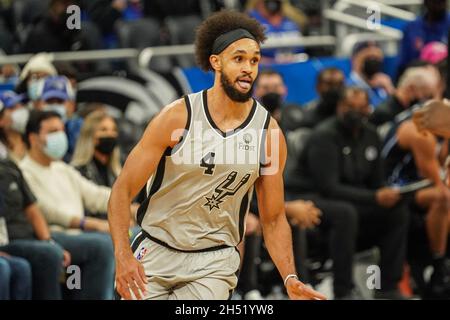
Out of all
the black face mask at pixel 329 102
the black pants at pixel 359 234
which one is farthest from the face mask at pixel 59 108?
the black face mask at pixel 329 102

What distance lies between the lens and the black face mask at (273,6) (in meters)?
12.4

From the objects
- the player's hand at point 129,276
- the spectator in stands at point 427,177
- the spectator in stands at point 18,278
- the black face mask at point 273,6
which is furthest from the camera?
the black face mask at point 273,6

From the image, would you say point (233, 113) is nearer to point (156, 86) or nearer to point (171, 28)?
point (156, 86)

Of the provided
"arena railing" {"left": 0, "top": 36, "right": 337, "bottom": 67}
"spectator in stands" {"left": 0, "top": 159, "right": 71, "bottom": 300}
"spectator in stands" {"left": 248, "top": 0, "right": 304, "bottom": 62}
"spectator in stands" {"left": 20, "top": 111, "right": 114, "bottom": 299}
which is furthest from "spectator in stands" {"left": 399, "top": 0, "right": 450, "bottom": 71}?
"spectator in stands" {"left": 0, "top": 159, "right": 71, "bottom": 300}

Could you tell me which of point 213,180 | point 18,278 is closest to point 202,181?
point 213,180

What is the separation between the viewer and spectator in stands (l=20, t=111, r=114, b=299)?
904 centimetres

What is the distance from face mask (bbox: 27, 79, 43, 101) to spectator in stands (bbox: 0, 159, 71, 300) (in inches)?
58.9

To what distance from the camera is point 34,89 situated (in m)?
10.3

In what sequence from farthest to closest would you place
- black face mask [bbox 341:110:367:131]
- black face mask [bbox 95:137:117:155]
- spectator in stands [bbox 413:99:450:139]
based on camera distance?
black face mask [bbox 341:110:367:131], black face mask [bbox 95:137:117:155], spectator in stands [bbox 413:99:450:139]

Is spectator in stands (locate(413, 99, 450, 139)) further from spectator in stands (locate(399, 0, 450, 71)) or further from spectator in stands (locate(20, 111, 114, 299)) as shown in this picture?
spectator in stands (locate(399, 0, 450, 71))

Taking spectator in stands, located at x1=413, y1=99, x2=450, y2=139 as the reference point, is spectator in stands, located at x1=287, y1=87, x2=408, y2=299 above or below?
below

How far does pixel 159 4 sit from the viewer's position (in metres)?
12.4

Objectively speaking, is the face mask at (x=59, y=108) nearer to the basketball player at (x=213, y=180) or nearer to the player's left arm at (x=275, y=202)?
the basketball player at (x=213, y=180)

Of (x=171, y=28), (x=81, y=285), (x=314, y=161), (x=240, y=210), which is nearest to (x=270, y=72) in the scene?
(x=314, y=161)
